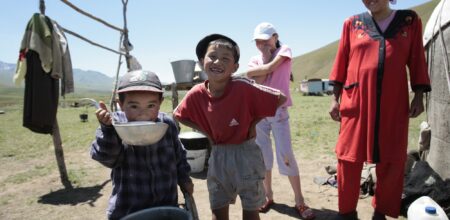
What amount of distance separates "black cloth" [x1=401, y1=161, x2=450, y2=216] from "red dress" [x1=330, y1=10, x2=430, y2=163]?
720 mm

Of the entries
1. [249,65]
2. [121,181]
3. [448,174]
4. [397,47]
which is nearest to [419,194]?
[448,174]

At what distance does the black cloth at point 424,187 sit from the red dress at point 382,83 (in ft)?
2.36

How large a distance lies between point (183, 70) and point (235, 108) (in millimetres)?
3196

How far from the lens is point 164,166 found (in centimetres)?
204

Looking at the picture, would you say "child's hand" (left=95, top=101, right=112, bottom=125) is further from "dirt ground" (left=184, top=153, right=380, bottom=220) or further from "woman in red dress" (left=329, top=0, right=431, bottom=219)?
"dirt ground" (left=184, top=153, right=380, bottom=220)

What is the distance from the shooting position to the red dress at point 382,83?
2520mm

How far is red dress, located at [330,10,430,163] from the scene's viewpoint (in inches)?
99.2

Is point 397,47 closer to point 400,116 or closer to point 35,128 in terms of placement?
point 400,116

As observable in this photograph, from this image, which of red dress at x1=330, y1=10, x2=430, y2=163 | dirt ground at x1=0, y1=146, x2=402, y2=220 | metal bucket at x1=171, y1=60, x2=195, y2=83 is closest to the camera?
red dress at x1=330, y1=10, x2=430, y2=163

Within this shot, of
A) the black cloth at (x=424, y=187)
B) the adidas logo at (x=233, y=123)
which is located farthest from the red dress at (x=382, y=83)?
the adidas logo at (x=233, y=123)

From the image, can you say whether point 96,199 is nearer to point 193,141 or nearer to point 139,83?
point 193,141

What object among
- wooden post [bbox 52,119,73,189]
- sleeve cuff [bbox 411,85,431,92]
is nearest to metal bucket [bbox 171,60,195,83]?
wooden post [bbox 52,119,73,189]

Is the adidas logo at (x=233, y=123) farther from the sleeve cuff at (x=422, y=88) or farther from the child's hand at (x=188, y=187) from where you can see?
the sleeve cuff at (x=422, y=88)

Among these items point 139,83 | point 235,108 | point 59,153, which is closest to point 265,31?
point 235,108
